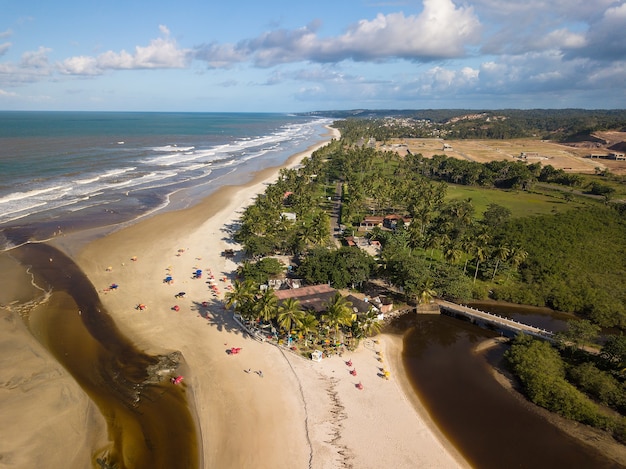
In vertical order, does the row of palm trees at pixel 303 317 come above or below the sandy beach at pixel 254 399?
above

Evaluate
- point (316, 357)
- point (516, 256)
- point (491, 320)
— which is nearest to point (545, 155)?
point (516, 256)

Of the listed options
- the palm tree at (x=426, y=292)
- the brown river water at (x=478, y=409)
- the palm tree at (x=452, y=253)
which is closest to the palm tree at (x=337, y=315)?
the brown river water at (x=478, y=409)

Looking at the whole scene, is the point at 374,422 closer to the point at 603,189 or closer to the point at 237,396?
the point at 237,396

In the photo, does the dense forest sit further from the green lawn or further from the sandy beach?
the sandy beach

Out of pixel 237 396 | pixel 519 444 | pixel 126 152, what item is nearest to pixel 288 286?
pixel 237 396

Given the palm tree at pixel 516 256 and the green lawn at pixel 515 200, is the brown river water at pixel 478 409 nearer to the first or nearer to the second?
the palm tree at pixel 516 256

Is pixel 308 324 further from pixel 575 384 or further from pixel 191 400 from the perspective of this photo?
pixel 575 384
